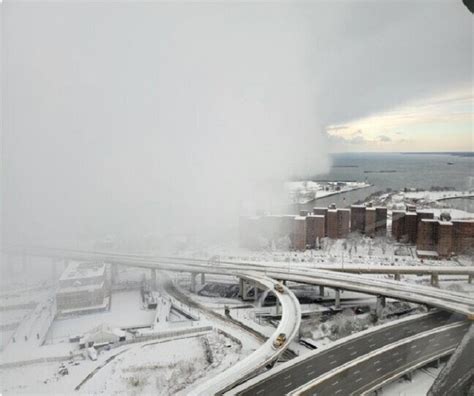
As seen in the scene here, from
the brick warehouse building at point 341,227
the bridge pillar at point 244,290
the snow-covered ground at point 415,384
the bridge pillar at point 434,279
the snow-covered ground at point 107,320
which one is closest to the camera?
the snow-covered ground at point 415,384

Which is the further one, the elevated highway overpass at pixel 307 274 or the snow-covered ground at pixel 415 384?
the elevated highway overpass at pixel 307 274

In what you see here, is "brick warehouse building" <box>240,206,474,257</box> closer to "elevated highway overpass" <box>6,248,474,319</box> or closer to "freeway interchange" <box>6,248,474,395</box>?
"elevated highway overpass" <box>6,248,474,319</box>

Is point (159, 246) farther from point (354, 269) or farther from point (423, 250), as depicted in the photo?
point (423, 250)

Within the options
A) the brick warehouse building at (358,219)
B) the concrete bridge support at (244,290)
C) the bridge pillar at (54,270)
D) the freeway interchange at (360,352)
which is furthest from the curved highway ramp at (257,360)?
the bridge pillar at (54,270)

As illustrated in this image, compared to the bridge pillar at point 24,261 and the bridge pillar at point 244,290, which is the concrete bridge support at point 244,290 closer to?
the bridge pillar at point 244,290

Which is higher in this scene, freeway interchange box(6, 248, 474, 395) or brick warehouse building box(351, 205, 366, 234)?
brick warehouse building box(351, 205, 366, 234)

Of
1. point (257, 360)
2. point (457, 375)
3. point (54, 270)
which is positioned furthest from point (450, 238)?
point (54, 270)

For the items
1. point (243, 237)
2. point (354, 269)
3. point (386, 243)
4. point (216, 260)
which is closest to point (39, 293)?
point (216, 260)

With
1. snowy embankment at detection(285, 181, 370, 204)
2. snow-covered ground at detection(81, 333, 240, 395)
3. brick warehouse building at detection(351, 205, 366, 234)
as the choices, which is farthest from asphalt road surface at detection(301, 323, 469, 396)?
snowy embankment at detection(285, 181, 370, 204)

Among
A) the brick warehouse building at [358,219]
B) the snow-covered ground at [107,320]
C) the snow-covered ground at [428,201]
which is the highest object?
the snow-covered ground at [428,201]

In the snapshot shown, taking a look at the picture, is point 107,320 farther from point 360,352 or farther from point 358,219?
point 358,219
